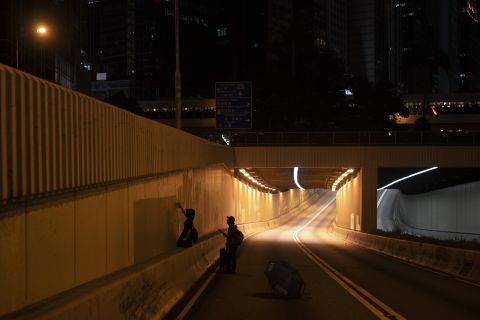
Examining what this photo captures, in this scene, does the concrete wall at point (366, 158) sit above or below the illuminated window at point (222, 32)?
below

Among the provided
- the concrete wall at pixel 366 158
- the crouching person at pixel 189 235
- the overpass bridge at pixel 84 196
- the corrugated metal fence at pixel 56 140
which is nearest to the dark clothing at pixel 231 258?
the overpass bridge at pixel 84 196

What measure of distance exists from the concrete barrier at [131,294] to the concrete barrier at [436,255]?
288 inches

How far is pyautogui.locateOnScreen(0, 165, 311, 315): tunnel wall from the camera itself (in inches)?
314

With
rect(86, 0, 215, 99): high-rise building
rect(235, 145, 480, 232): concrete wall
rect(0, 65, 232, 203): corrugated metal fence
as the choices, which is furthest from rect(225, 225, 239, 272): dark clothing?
rect(86, 0, 215, 99): high-rise building

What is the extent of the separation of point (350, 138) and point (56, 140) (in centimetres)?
3531

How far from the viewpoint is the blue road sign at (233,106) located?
40.8m

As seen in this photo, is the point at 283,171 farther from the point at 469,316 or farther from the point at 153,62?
the point at 153,62

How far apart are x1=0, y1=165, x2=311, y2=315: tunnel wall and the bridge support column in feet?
72.9

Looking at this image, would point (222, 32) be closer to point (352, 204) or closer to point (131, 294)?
point (352, 204)

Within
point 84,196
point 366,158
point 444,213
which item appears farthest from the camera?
point 444,213

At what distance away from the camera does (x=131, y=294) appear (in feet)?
30.6

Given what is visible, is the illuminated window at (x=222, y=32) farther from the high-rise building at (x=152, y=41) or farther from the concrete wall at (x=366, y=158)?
the concrete wall at (x=366, y=158)

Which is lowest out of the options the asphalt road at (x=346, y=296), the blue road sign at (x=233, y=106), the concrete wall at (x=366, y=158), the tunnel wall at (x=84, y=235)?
the asphalt road at (x=346, y=296)

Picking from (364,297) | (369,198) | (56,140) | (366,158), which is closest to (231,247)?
(364,297)
